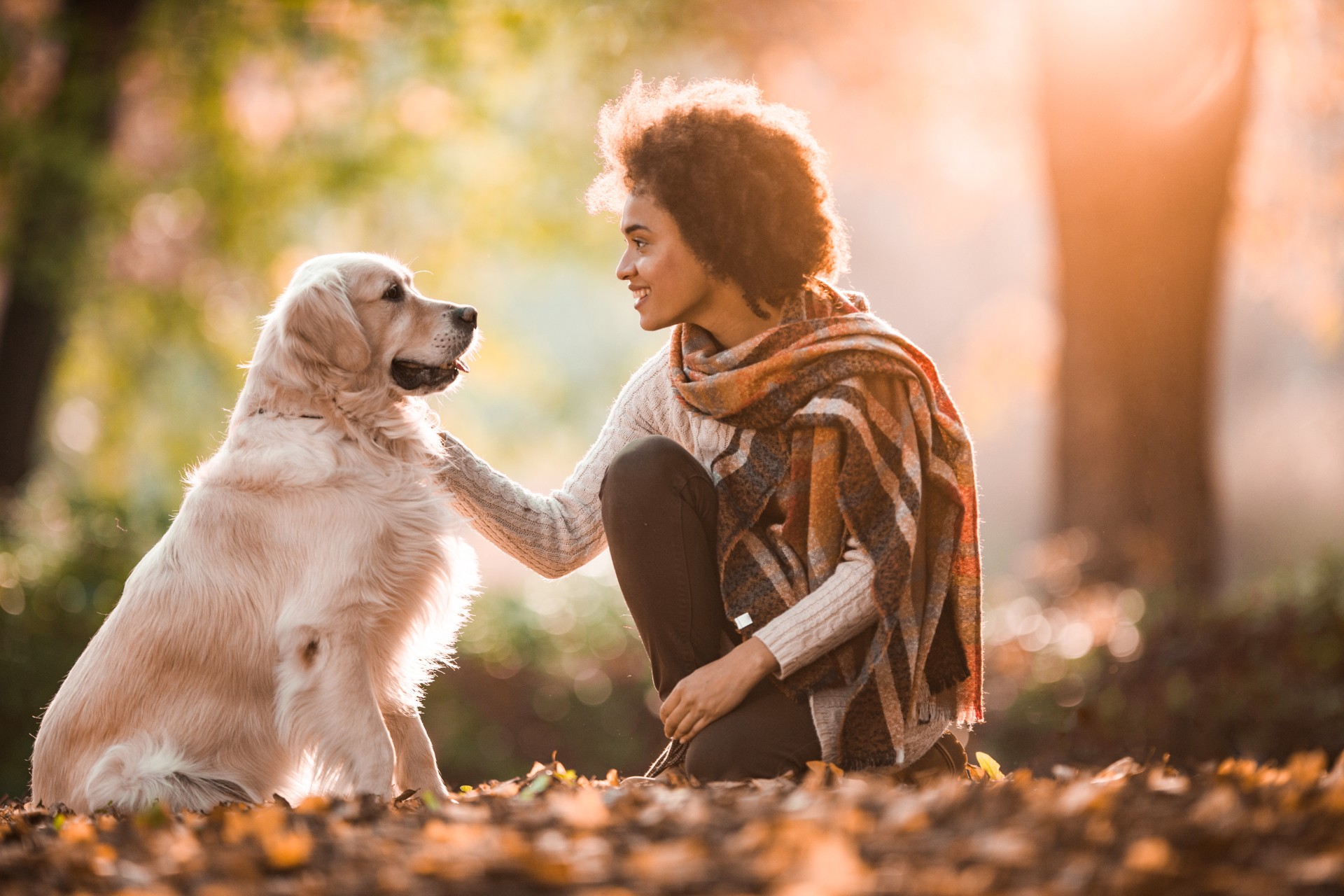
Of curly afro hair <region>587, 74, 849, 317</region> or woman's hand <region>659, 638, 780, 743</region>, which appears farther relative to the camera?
curly afro hair <region>587, 74, 849, 317</region>

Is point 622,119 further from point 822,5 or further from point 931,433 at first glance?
point 822,5

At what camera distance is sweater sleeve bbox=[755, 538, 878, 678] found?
2.83 metres

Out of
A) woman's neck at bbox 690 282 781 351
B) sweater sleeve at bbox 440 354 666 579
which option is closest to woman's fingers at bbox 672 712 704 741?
sweater sleeve at bbox 440 354 666 579

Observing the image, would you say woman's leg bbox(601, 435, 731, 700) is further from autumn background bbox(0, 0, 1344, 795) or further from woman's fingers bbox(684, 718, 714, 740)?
autumn background bbox(0, 0, 1344, 795)

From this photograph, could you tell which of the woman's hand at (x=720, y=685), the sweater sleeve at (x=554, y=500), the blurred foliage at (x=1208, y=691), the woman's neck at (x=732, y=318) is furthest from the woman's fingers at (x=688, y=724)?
the blurred foliage at (x=1208, y=691)

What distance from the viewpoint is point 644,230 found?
125 inches

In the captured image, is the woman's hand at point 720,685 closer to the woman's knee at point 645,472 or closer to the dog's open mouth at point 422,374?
the woman's knee at point 645,472

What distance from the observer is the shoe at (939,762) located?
2.93 m

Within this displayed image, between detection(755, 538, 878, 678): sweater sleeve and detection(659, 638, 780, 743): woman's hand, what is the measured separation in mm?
37

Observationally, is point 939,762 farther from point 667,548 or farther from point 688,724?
point 667,548

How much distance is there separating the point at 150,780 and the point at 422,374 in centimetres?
126

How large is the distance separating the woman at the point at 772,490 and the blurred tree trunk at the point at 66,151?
6758 mm

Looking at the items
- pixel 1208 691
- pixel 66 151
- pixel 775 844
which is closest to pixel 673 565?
pixel 775 844

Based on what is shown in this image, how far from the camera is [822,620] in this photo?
2.83 m
